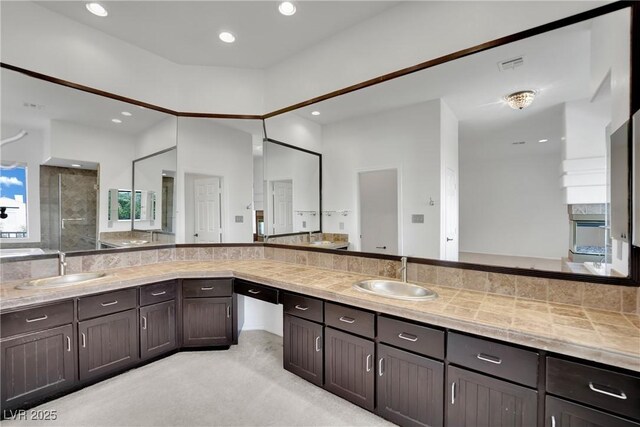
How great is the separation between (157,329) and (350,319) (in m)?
1.92

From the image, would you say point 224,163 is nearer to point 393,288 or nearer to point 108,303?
point 108,303

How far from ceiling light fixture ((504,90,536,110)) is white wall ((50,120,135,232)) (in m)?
3.58

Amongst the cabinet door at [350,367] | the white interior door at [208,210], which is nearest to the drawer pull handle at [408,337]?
the cabinet door at [350,367]

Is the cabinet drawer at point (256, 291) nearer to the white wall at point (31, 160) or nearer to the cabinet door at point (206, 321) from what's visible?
the cabinet door at point (206, 321)

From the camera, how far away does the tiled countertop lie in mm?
1218

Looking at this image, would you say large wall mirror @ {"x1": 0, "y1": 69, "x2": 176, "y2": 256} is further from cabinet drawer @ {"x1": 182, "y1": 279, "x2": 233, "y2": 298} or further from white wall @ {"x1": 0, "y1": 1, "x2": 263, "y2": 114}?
cabinet drawer @ {"x1": 182, "y1": 279, "x2": 233, "y2": 298}

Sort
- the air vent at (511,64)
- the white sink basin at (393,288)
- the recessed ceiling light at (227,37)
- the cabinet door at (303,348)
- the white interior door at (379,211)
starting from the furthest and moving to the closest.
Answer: the recessed ceiling light at (227,37) → the white interior door at (379,211) → the cabinet door at (303,348) → the white sink basin at (393,288) → the air vent at (511,64)

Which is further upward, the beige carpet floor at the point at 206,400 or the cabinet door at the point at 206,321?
the cabinet door at the point at 206,321

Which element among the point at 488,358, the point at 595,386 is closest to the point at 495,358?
the point at 488,358

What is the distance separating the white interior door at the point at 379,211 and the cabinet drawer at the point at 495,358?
969 millimetres

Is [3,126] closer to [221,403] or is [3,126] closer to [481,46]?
[221,403]

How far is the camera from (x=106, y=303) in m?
2.29

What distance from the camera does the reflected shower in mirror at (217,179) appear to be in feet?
10.8

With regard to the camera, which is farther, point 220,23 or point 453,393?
point 220,23
